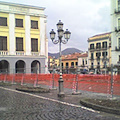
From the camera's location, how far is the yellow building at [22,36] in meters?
37.3

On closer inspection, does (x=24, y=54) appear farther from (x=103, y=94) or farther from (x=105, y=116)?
(x=105, y=116)

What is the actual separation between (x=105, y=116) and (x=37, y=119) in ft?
8.16

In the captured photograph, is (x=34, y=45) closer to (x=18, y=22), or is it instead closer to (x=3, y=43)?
(x=18, y=22)

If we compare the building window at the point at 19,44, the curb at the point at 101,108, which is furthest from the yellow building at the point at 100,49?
the curb at the point at 101,108

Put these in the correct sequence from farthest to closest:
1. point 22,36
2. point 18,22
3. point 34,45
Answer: point 34,45 → point 22,36 → point 18,22

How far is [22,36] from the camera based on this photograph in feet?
127

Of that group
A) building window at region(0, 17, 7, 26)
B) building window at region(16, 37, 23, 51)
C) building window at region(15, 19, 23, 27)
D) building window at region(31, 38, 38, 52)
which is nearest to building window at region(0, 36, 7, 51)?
building window at region(16, 37, 23, 51)

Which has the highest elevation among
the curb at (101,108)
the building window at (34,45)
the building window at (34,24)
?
the building window at (34,24)

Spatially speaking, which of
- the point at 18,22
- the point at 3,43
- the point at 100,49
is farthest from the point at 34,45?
the point at 100,49

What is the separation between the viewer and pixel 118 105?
905cm

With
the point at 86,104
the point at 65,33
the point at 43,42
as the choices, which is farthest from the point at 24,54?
the point at 86,104

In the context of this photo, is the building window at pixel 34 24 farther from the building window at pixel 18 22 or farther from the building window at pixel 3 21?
the building window at pixel 3 21

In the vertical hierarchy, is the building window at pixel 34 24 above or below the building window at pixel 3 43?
above

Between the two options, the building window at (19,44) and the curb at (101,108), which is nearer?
the curb at (101,108)
